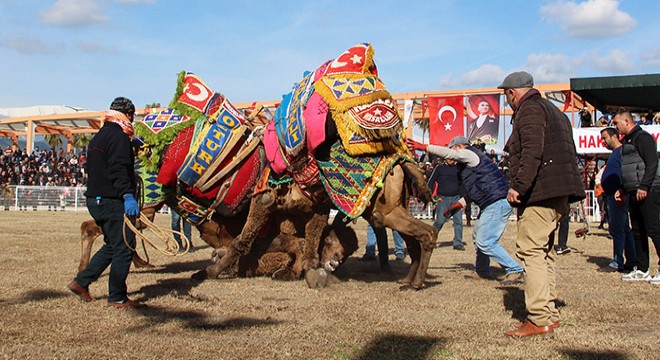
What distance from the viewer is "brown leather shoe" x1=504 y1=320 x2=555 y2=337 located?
4543mm

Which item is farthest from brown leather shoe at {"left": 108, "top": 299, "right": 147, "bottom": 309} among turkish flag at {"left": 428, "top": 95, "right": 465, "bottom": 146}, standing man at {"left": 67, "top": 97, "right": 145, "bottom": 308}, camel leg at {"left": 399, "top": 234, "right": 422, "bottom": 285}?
turkish flag at {"left": 428, "top": 95, "right": 465, "bottom": 146}

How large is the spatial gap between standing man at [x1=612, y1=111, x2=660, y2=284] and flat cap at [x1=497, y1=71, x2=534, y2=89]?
2940mm

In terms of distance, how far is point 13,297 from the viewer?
235 inches

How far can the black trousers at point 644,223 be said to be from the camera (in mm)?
7242

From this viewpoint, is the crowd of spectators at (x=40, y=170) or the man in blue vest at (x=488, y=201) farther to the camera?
the crowd of spectators at (x=40, y=170)

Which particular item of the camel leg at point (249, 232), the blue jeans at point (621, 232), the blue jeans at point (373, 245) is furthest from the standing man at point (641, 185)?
the camel leg at point (249, 232)

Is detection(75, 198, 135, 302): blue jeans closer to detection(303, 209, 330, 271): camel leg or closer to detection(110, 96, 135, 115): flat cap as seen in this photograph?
detection(110, 96, 135, 115): flat cap

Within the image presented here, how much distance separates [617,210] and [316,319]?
517 centimetres

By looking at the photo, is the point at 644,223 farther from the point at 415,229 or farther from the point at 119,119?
the point at 119,119

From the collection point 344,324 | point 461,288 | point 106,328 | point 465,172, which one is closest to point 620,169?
point 465,172

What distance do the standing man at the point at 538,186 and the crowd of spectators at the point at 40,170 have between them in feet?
80.7

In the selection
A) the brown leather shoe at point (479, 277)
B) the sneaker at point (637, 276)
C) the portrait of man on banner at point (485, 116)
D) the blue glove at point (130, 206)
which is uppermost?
the portrait of man on banner at point (485, 116)

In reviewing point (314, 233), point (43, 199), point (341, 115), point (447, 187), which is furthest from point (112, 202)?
point (43, 199)

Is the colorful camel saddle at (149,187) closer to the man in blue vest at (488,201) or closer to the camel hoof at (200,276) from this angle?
the camel hoof at (200,276)
